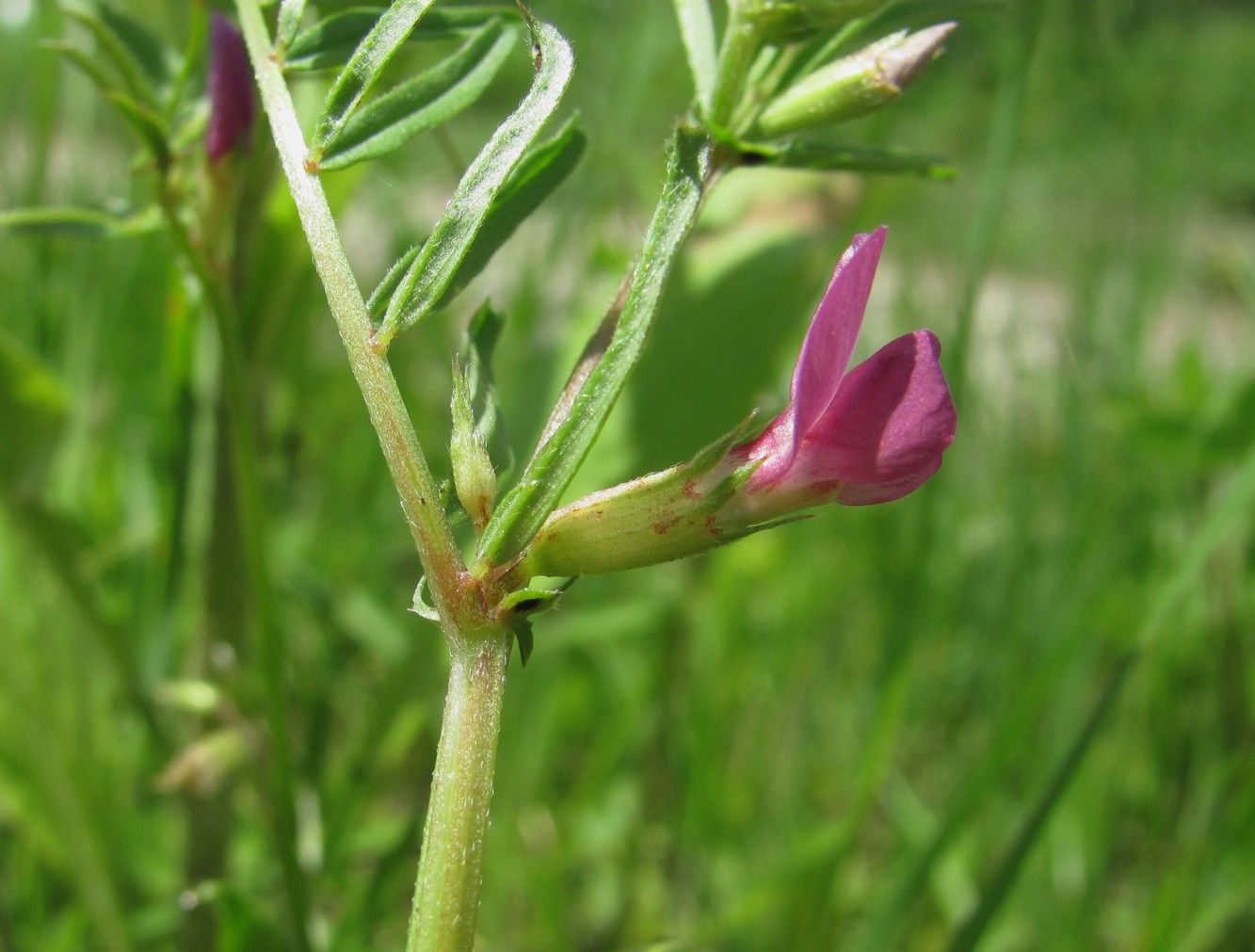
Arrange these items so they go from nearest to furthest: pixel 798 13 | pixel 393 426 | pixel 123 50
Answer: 1. pixel 393 426
2. pixel 798 13
3. pixel 123 50

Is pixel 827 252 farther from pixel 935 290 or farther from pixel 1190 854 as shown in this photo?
pixel 935 290

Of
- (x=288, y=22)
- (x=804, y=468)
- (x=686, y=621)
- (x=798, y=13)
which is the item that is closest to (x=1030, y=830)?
(x=804, y=468)

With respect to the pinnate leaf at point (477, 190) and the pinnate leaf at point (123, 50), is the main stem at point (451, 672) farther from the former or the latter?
the pinnate leaf at point (123, 50)

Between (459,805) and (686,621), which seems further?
(686,621)

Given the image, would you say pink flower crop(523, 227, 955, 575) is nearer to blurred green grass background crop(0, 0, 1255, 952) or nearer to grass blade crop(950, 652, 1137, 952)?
blurred green grass background crop(0, 0, 1255, 952)

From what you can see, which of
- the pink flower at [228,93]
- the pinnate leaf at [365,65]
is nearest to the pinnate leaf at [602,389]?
the pinnate leaf at [365,65]

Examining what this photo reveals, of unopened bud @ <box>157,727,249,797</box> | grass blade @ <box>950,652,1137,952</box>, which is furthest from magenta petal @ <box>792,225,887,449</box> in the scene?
unopened bud @ <box>157,727,249,797</box>

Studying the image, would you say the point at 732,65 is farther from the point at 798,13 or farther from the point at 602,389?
the point at 602,389
